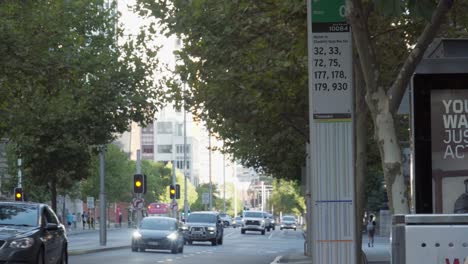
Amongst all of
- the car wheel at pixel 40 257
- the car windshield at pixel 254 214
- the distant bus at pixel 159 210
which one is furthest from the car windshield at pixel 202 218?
the distant bus at pixel 159 210

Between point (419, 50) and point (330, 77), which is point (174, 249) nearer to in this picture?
point (419, 50)

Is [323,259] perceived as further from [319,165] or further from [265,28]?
[265,28]

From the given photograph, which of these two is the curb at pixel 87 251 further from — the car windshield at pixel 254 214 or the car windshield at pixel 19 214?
the car windshield at pixel 254 214

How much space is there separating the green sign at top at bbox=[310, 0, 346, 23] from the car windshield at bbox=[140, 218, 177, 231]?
29322 millimetres

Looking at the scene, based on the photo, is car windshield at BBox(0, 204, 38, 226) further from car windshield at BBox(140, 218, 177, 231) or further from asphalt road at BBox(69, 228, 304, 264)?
car windshield at BBox(140, 218, 177, 231)

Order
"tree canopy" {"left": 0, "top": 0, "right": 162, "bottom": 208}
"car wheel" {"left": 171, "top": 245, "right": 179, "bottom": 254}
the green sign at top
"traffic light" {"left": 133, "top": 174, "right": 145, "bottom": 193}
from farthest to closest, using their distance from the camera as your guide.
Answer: "traffic light" {"left": 133, "top": 174, "right": 145, "bottom": 193} → "car wheel" {"left": 171, "top": 245, "right": 179, "bottom": 254} → "tree canopy" {"left": 0, "top": 0, "right": 162, "bottom": 208} → the green sign at top

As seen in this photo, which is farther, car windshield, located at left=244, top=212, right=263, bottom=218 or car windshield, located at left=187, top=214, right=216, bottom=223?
car windshield, located at left=244, top=212, right=263, bottom=218

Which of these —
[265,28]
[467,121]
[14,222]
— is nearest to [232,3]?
[265,28]

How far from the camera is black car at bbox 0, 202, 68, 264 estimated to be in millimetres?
16016

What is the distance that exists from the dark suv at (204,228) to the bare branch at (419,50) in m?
37.7

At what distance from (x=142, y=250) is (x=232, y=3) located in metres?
21.8

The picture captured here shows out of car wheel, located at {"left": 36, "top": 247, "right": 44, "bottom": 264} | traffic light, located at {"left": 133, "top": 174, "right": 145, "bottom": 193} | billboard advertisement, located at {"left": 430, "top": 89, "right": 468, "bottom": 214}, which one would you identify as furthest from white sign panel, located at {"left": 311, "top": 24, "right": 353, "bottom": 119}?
traffic light, located at {"left": 133, "top": 174, "right": 145, "bottom": 193}

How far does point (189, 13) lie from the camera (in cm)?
1911

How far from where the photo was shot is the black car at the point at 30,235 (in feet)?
52.5
